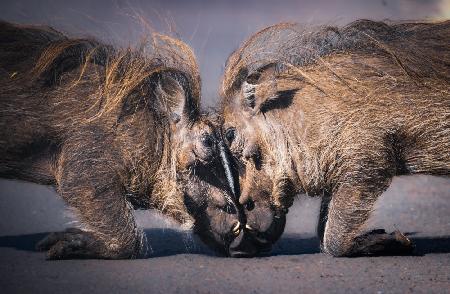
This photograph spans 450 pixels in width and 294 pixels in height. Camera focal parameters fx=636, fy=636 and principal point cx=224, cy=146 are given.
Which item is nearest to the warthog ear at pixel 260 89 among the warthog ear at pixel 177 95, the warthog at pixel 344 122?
the warthog at pixel 344 122

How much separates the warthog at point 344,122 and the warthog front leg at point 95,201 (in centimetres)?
73

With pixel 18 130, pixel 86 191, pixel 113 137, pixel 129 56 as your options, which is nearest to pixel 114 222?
pixel 86 191

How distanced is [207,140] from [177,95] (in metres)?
0.38

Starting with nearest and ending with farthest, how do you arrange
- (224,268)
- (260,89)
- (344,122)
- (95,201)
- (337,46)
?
(224,268), (95,201), (344,122), (260,89), (337,46)

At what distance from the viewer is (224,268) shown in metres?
3.55

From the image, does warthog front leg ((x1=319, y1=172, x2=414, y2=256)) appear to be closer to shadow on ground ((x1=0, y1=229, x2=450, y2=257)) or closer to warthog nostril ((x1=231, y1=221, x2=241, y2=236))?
A: shadow on ground ((x1=0, y1=229, x2=450, y2=257))

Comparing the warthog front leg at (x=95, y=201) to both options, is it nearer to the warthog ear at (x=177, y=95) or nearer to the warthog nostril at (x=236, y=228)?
the warthog ear at (x=177, y=95)

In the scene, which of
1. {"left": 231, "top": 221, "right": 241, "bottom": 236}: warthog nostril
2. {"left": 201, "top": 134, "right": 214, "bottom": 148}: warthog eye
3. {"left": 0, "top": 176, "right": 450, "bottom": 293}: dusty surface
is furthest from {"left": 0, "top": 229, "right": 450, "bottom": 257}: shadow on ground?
{"left": 201, "top": 134, "right": 214, "bottom": 148}: warthog eye

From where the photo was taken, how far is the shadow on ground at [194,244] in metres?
3.97

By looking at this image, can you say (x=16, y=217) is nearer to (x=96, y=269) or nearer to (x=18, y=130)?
(x=18, y=130)

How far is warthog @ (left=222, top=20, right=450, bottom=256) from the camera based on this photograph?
3.76m

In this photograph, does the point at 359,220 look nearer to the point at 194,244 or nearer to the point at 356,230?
the point at 356,230

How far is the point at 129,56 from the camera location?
4.09 m

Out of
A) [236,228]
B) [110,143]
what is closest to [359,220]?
[236,228]
